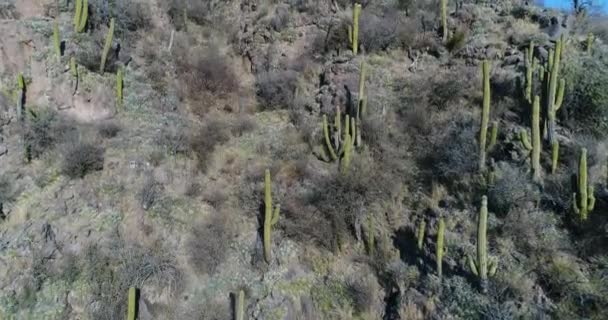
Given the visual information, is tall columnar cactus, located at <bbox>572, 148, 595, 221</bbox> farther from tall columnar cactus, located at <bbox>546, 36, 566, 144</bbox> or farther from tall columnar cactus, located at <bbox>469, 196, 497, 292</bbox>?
tall columnar cactus, located at <bbox>469, 196, 497, 292</bbox>

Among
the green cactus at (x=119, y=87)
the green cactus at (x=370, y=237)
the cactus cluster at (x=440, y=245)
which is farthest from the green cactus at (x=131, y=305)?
the cactus cluster at (x=440, y=245)

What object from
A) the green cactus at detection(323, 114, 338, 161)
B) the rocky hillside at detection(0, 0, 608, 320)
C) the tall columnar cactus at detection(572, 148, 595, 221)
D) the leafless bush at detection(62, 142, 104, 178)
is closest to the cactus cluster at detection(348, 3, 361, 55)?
the rocky hillside at detection(0, 0, 608, 320)

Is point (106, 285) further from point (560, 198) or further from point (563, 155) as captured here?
point (563, 155)

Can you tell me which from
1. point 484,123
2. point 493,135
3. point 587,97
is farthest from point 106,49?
point 587,97

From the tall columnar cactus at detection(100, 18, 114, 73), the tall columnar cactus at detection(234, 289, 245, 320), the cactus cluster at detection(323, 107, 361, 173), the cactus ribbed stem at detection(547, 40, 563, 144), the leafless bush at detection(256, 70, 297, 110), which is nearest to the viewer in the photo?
the tall columnar cactus at detection(234, 289, 245, 320)

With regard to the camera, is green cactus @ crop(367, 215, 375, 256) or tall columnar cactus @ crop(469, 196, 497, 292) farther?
green cactus @ crop(367, 215, 375, 256)

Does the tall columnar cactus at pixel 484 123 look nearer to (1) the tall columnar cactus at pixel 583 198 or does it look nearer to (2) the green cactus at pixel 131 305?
(1) the tall columnar cactus at pixel 583 198

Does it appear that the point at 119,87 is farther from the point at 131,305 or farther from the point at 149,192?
the point at 131,305
